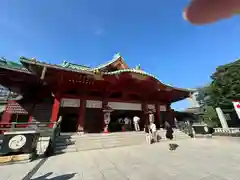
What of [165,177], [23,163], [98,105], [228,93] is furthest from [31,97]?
[228,93]

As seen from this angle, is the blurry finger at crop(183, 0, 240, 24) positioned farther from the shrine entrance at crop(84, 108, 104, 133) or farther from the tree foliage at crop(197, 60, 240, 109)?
the tree foliage at crop(197, 60, 240, 109)

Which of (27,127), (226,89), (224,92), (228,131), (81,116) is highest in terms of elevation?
(226,89)

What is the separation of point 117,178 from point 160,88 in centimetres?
1040

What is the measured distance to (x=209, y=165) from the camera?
4.27m

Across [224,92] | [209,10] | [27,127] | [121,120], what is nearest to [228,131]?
[224,92]

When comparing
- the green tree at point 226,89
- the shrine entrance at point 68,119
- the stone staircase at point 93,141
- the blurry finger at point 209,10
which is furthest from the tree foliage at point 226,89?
the blurry finger at point 209,10

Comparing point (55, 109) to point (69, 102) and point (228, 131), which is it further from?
point (228, 131)

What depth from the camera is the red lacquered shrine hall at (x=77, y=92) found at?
955cm

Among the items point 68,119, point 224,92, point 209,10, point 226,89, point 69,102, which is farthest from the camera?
point 224,92

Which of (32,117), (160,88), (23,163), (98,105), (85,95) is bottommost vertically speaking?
(23,163)

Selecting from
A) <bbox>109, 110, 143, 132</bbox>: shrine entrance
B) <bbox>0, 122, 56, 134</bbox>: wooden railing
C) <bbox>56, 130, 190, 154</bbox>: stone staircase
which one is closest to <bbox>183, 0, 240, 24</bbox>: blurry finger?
<bbox>56, 130, 190, 154</bbox>: stone staircase

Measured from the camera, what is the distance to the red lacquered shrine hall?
9.55m

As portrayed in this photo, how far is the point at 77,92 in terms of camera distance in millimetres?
11180

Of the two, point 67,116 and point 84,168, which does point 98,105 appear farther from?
point 84,168
